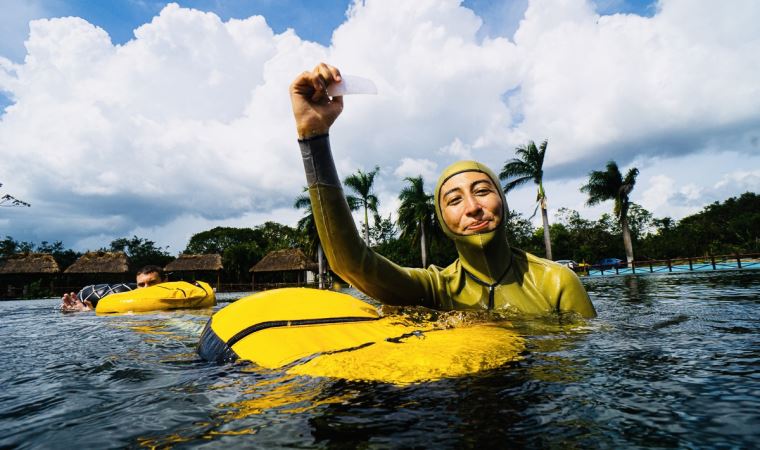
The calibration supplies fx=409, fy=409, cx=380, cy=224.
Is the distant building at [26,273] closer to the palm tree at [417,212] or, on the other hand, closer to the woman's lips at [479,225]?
the palm tree at [417,212]

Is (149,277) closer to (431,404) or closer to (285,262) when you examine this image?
(431,404)

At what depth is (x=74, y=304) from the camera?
917 centimetres

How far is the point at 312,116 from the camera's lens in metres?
2.17

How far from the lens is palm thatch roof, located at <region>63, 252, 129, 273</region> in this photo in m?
29.9

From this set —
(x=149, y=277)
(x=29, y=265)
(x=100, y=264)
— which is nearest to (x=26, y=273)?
(x=29, y=265)

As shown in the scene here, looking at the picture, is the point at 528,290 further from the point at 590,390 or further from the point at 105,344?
the point at 105,344

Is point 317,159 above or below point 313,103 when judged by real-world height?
below

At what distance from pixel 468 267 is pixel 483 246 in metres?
0.30

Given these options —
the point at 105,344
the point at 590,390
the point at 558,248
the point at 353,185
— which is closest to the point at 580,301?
the point at 590,390

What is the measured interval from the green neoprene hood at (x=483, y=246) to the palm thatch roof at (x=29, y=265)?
36.4 meters

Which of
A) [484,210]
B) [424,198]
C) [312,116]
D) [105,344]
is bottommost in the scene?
[105,344]

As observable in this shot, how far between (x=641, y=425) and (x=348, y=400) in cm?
85

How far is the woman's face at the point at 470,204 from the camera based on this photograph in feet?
9.56

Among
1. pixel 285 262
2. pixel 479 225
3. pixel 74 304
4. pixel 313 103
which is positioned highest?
pixel 285 262
